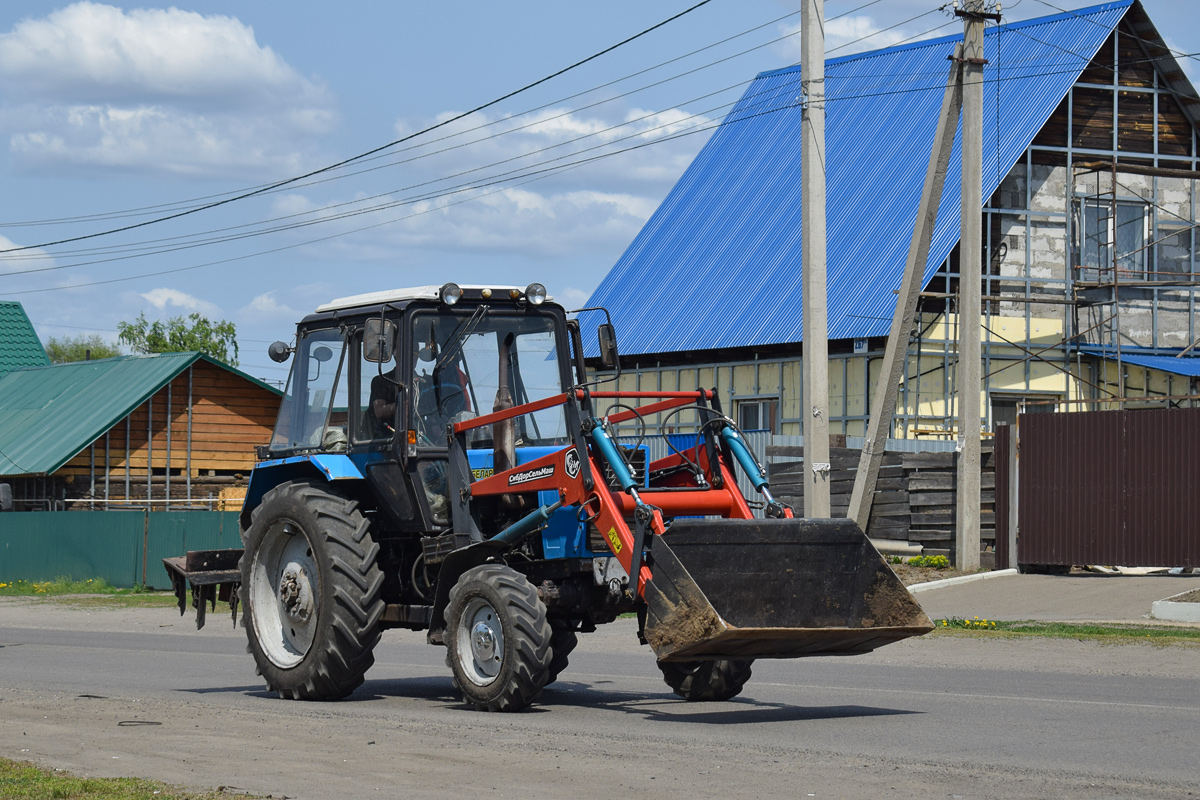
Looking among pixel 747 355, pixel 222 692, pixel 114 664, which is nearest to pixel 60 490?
pixel 747 355

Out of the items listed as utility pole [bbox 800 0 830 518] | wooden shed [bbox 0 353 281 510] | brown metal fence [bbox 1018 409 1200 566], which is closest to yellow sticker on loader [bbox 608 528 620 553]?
utility pole [bbox 800 0 830 518]

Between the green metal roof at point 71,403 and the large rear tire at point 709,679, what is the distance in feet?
87.5

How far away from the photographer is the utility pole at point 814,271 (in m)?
18.7

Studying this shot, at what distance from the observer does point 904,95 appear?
37.5m

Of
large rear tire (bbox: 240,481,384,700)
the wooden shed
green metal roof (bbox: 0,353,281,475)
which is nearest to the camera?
large rear tire (bbox: 240,481,384,700)

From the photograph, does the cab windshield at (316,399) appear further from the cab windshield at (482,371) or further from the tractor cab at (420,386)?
the cab windshield at (482,371)

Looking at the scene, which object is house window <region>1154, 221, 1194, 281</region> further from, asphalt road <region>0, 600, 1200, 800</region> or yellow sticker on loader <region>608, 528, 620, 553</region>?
yellow sticker on loader <region>608, 528, 620, 553</region>

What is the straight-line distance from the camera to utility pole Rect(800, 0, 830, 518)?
18719 mm

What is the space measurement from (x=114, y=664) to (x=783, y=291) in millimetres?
21135

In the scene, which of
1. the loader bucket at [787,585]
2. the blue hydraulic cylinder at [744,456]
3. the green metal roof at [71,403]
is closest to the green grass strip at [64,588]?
the green metal roof at [71,403]

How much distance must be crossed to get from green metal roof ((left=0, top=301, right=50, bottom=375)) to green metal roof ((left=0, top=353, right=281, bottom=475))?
14.7 feet

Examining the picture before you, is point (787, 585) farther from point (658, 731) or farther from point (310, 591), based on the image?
point (310, 591)

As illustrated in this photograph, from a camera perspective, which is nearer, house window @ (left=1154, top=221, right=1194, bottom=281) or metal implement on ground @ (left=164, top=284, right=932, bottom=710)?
metal implement on ground @ (left=164, top=284, right=932, bottom=710)

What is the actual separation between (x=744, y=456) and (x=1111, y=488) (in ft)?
46.3
